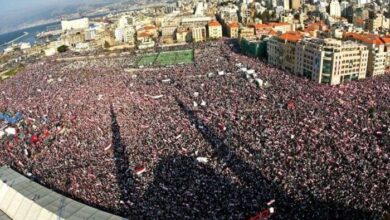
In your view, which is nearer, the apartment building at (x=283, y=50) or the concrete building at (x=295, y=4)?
the apartment building at (x=283, y=50)

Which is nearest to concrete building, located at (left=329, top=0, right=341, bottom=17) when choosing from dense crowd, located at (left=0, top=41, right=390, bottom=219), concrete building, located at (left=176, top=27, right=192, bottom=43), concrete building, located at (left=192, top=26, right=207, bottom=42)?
concrete building, located at (left=192, top=26, right=207, bottom=42)

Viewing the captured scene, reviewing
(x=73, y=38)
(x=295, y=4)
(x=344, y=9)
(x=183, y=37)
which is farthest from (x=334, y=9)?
(x=73, y=38)

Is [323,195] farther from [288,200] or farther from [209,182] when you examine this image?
[209,182]

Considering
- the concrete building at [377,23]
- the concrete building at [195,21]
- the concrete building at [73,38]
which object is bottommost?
the concrete building at [73,38]

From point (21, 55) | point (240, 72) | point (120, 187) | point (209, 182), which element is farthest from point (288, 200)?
point (21, 55)

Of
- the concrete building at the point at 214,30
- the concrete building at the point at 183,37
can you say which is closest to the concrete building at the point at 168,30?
the concrete building at the point at 183,37

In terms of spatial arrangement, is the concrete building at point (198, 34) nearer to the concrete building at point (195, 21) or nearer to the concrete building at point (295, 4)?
the concrete building at point (195, 21)
